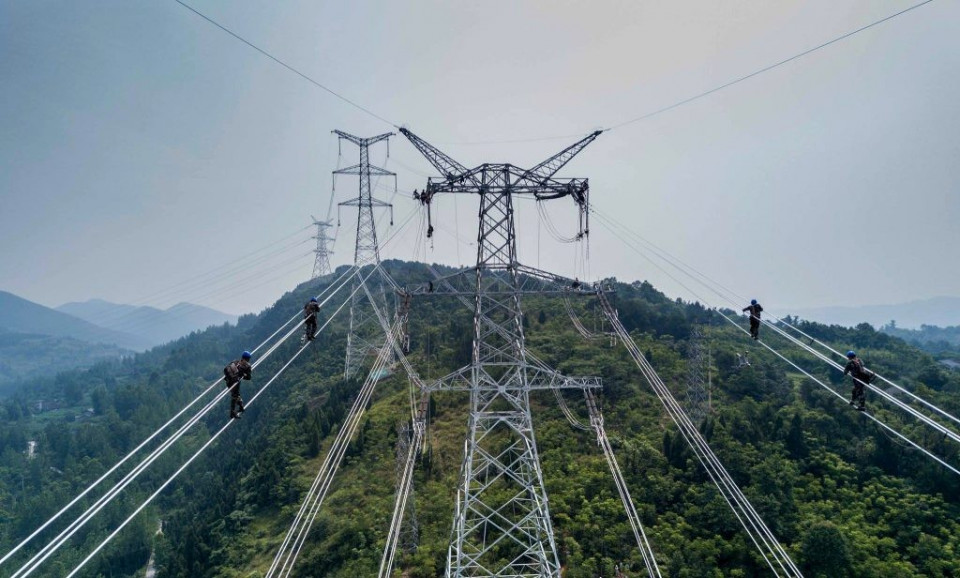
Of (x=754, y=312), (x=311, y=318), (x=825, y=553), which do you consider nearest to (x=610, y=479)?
(x=825, y=553)

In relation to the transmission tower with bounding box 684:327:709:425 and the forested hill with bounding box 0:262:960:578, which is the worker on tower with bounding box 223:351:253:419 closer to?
the forested hill with bounding box 0:262:960:578

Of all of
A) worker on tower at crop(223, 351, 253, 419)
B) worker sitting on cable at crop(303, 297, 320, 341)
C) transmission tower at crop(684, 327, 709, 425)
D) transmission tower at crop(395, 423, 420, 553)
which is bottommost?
transmission tower at crop(395, 423, 420, 553)

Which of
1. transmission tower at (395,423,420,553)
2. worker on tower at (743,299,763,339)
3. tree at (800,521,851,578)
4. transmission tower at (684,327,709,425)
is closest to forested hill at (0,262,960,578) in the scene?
tree at (800,521,851,578)

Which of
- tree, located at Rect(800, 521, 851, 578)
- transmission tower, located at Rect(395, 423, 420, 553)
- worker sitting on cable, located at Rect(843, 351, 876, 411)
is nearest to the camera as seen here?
worker sitting on cable, located at Rect(843, 351, 876, 411)

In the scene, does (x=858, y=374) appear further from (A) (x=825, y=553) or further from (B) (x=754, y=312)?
(A) (x=825, y=553)

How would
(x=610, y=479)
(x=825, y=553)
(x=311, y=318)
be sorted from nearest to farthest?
1. (x=311, y=318)
2. (x=825, y=553)
3. (x=610, y=479)

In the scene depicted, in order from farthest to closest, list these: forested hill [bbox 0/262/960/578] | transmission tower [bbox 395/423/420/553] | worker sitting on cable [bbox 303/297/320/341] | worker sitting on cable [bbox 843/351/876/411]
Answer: transmission tower [bbox 395/423/420/553] → forested hill [bbox 0/262/960/578] → worker sitting on cable [bbox 303/297/320/341] → worker sitting on cable [bbox 843/351/876/411]

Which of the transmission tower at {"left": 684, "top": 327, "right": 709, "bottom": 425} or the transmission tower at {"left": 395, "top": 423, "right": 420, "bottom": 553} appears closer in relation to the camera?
the transmission tower at {"left": 395, "top": 423, "right": 420, "bottom": 553}

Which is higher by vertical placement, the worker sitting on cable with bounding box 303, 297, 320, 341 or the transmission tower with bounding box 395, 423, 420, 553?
the worker sitting on cable with bounding box 303, 297, 320, 341
